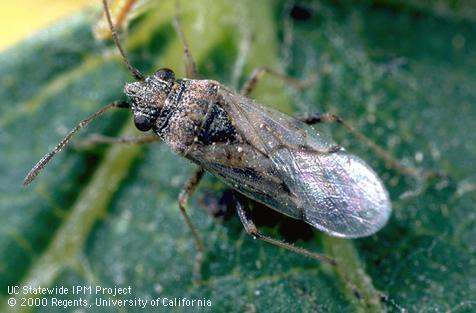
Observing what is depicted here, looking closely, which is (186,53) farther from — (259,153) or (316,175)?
(316,175)

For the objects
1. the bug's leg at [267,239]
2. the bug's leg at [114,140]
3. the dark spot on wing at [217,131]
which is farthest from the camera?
the bug's leg at [114,140]

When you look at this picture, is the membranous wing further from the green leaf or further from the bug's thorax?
the green leaf

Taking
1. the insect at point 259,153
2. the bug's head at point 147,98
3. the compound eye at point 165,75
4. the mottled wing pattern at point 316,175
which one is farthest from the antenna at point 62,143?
the mottled wing pattern at point 316,175

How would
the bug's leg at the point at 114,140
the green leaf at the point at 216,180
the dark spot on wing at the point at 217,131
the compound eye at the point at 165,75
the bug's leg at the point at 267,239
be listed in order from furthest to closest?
the bug's leg at the point at 114,140, the compound eye at the point at 165,75, the dark spot on wing at the point at 217,131, the green leaf at the point at 216,180, the bug's leg at the point at 267,239

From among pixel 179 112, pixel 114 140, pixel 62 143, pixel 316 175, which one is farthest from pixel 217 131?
pixel 62 143

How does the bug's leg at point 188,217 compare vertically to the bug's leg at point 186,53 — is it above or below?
below

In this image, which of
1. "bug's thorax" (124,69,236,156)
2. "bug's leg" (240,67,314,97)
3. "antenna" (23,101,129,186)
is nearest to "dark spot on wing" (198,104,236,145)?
"bug's thorax" (124,69,236,156)

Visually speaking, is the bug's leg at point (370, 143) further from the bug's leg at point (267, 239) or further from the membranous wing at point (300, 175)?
the bug's leg at point (267, 239)
